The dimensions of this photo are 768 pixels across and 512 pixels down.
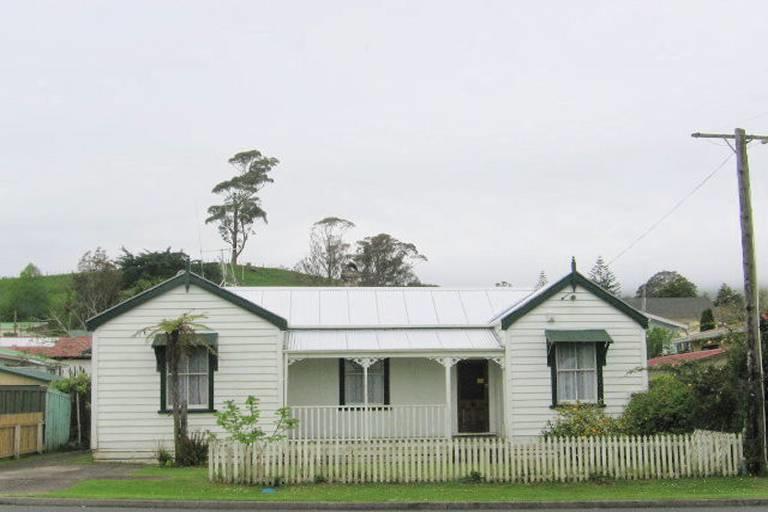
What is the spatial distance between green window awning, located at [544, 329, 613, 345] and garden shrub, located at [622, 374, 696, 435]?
2309 mm

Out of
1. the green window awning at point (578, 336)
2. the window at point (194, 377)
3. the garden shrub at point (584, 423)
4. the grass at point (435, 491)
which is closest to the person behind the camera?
the grass at point (435, 491)

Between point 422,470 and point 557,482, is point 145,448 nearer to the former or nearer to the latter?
point 422,470

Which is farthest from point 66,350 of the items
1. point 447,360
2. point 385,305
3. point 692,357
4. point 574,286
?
point 692,357

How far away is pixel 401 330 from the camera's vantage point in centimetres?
2798

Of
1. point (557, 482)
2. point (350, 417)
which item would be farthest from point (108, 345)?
point (557, 482)

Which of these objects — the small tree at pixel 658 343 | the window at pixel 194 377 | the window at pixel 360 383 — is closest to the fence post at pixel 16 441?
the window at pixel 194 377

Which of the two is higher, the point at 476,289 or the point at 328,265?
the point at 328,265

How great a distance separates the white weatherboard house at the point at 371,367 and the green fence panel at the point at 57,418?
4304mm

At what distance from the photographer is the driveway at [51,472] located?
1889cm

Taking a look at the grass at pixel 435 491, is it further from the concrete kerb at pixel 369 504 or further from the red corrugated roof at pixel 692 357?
the red corrugated roof at pixel 692 357

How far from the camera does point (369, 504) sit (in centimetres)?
1692

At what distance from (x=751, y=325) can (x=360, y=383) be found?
37.6 ft

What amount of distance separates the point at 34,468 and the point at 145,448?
9.54 ft

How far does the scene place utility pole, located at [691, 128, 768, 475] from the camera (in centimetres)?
1947
